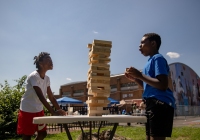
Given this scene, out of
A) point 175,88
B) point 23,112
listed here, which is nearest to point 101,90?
point 23,112

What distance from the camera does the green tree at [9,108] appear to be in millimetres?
8102

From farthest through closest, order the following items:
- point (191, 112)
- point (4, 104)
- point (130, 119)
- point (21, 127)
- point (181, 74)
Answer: point (181, 74)
point (191, 112)
point (4, 104)
point (21, 127)
point (130, 119)

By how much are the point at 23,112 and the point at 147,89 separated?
184 cm

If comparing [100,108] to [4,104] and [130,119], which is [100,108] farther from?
[4,104]

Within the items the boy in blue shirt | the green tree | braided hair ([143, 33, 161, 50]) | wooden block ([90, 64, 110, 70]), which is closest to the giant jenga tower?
wooden block ([90, 64, 110, 70])

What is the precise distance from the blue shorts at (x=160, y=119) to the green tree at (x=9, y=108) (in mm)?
7214

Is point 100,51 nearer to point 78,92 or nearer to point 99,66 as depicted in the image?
point 99,66

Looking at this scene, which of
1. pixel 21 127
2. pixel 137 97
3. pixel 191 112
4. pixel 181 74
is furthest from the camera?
pixel 137 97

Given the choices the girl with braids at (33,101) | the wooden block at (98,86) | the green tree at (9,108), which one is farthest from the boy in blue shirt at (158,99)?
the green tree at (9,108)

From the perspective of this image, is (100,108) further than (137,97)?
No

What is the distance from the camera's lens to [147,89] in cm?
230

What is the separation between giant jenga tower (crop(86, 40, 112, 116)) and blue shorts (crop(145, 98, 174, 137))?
0.60 metres

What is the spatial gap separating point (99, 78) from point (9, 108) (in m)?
7.32

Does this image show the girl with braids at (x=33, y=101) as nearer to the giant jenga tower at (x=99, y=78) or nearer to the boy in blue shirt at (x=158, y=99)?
the giant jenga tower at (x=99, y=78)
